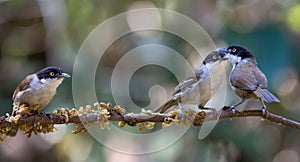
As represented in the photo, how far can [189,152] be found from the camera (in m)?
5.83

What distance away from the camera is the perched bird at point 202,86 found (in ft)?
10.7

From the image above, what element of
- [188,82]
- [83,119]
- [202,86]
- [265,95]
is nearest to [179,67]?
[188,82]

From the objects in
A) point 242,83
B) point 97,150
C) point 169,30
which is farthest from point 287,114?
point 242,83

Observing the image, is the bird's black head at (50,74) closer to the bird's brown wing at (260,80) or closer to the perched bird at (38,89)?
the perched bird at (38,89)

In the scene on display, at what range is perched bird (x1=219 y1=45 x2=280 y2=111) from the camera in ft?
9.64

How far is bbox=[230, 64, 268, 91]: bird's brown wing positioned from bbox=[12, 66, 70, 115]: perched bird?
930 millimetres

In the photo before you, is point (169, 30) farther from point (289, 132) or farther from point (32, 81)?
point (32, 81)

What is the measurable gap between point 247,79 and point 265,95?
0.19 metres

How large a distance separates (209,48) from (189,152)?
105cm

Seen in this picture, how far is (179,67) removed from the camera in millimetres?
5770

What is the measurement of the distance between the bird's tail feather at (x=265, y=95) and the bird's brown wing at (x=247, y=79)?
0.13ft

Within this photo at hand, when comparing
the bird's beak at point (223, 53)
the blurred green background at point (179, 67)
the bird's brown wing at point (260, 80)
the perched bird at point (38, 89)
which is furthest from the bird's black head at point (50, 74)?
the blurred green background at point (179, 67)

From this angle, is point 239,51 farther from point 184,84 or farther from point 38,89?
point 38,89

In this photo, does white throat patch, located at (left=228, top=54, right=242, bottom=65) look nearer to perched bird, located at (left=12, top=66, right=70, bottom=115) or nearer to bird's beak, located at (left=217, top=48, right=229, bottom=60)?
bird's beak, located at (left=217, top=48, right=229, bottom=60)
